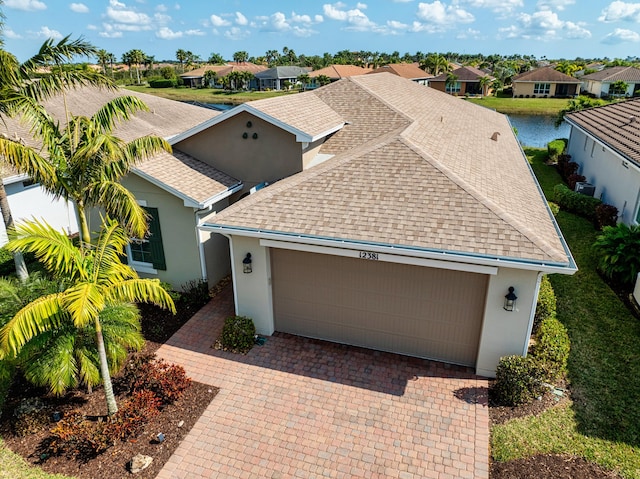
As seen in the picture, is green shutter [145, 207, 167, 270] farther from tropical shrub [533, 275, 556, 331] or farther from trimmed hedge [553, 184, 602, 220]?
trimmed hedge [553, 184, 602, 220]

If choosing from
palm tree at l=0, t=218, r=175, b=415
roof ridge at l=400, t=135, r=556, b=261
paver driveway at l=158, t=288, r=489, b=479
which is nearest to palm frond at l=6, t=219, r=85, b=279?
palm tree at l=0, t=218, r=175, b=415

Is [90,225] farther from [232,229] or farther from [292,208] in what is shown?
[292,208]

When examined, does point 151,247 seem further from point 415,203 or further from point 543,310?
point 543,310

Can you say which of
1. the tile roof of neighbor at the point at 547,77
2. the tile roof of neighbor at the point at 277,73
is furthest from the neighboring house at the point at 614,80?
the tile roof of neighbor at the point at 277,73

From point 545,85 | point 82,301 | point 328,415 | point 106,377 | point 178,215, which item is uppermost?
point 545,85

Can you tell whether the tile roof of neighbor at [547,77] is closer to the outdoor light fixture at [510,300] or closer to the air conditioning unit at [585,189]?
the air conditioning unit at [585,189]

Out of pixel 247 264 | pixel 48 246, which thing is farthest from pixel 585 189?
pixel 48 246
